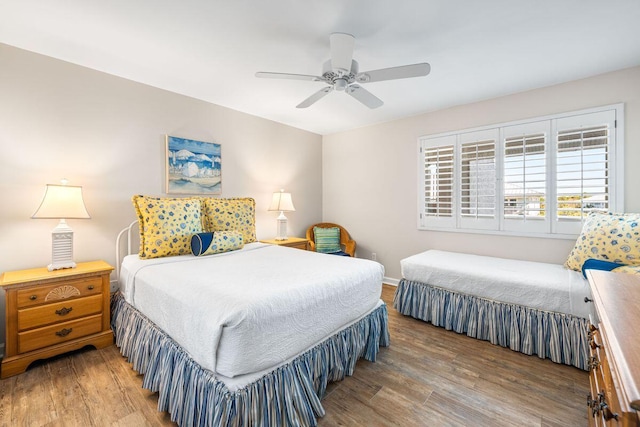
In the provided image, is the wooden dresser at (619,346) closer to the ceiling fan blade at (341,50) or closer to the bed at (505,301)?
the bed at (505,301)

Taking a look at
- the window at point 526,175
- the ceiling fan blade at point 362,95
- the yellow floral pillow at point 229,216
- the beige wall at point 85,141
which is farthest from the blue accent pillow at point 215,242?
the window at point 526,175

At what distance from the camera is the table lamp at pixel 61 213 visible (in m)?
2.21

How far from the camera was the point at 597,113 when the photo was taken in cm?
271

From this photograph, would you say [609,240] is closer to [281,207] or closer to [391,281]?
[391,281]

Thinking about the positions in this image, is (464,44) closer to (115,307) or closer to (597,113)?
(597,113)

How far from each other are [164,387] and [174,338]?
0.27m

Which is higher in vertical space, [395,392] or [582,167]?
[582,167]

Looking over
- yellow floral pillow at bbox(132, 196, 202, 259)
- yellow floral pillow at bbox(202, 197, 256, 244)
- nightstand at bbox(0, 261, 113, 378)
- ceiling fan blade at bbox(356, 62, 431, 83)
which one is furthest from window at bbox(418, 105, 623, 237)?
nightstand at bbox(0, 261, 113, 378)

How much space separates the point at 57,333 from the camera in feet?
7.14

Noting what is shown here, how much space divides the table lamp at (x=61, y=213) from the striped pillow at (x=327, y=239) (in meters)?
2.93

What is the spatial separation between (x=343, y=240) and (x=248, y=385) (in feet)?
11.2

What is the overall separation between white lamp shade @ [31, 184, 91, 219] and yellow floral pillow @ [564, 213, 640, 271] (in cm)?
432

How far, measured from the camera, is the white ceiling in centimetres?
182

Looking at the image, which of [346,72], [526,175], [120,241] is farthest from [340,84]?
[120,241]
